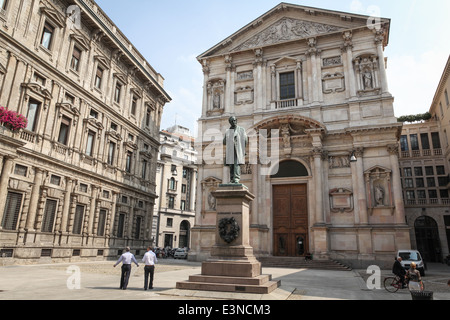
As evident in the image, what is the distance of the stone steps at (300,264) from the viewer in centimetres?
2111

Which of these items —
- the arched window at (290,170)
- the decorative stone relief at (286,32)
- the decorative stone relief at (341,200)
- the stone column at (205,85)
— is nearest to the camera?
the decorative stone relief at (341,200)

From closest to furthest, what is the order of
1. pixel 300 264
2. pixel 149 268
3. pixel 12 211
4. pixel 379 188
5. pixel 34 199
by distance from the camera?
1. pixel 149 268
2. pixel 12 211
3. pixel 34 199
4. pixel 300 264
5. pixel 379 188

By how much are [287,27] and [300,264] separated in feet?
67.2

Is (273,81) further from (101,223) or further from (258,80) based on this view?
(101,223)

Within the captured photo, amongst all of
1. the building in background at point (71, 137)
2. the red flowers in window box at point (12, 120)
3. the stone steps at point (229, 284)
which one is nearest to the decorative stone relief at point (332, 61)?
the building in background at point (71, 137)

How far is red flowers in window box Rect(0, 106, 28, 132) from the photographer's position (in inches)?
648

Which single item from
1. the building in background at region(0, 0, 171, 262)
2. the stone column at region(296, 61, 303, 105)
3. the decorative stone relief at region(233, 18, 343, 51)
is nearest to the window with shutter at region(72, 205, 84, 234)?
the building in background at region(0, 0, 171, 262)

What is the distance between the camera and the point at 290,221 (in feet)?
82.8

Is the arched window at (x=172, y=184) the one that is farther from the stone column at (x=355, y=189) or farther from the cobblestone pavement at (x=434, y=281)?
the cobblestone pavement at (x=434, y=281)

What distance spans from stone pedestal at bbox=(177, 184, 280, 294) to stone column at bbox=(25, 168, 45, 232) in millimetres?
13376

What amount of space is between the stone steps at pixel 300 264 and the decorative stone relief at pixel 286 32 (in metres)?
18.4

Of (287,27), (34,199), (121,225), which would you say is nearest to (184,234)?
(121,225)

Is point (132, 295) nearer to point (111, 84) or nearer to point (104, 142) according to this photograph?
point (104, 142)

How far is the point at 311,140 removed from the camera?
2531 cm
